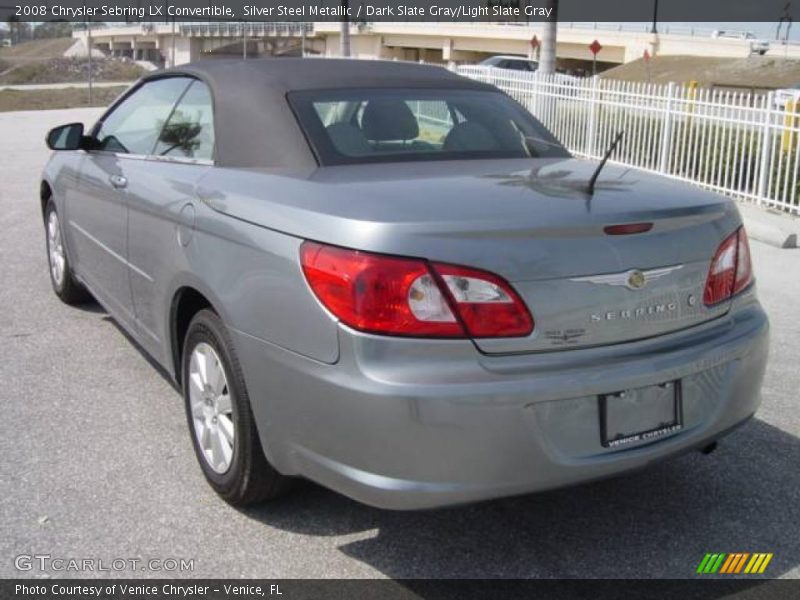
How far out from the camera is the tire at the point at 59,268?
19.6 feet

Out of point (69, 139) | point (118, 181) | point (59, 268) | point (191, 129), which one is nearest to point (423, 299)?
point (191, 129)

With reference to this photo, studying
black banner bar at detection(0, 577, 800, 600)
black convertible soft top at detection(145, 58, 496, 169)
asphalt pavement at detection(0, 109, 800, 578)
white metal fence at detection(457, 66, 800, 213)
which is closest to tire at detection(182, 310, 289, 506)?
asphalt pavement at detection(0, 109, 800, 578)

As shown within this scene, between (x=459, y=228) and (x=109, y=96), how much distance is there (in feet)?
137

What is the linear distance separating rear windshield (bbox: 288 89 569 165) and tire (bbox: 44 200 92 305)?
284 centimetres

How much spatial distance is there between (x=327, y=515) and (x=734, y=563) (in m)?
1.47

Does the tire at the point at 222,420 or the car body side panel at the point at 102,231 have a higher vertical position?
the car body side panel at the point at 102,231

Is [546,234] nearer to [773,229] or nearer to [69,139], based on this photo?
[69,139]

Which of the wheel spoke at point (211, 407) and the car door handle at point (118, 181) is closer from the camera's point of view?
the wheel spoke at point (211, 407)

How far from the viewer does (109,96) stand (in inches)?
1625

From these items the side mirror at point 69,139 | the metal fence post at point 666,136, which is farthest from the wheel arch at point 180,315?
the metal fence post at point 666,136

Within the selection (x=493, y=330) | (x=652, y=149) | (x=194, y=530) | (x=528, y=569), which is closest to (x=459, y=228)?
(x=493, y=330)

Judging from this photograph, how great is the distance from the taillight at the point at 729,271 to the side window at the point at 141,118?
8.30ft

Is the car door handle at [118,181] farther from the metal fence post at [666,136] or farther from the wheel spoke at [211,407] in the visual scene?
the metal fence post at [666,136]

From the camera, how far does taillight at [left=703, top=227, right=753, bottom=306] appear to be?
10.3 ft
